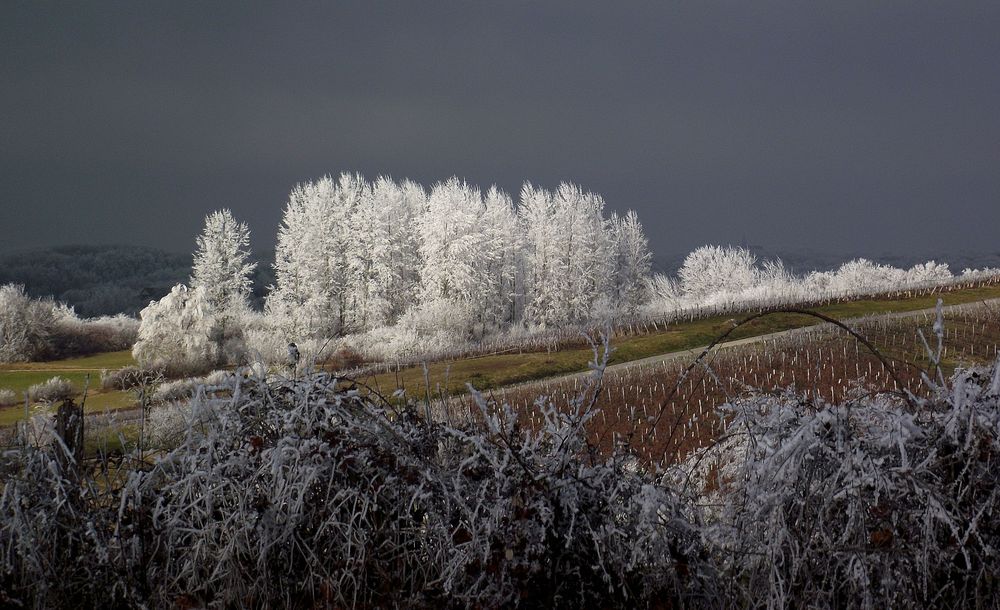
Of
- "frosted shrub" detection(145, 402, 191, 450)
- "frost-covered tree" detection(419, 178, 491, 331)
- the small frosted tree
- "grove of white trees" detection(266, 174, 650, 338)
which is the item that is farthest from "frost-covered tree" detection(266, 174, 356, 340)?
"frosted shrub" detection(145, 402, 191, 450)

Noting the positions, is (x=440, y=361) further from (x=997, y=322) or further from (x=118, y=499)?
(x=118, y=499)

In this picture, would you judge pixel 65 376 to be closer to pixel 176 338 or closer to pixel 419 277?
pixel 176 338

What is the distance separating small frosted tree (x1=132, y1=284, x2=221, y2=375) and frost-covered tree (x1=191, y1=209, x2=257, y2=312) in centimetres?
547

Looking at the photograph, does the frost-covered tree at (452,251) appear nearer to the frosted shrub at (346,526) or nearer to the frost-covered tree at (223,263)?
the frost-covered tree at (223,263)

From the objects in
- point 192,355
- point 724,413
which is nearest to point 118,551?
point 724,413

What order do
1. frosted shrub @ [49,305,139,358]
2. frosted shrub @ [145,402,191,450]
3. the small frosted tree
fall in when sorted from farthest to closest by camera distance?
frosted shrub @ [49,305,139,358] → the small frosted tree → frosted shrub @ [145,402,191,450]

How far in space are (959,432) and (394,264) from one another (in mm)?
33719

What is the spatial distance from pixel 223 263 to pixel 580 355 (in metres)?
19.2

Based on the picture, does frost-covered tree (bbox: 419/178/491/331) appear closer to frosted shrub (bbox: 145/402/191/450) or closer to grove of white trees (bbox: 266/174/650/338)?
grove of white trees (bbox: 266/174/650/338)

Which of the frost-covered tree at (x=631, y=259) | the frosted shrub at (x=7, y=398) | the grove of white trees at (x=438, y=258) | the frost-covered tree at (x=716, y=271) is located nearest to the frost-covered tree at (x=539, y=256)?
the grove of white trees at (x=438, y=258)

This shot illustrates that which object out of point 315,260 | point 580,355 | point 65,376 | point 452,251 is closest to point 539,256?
point 452,251

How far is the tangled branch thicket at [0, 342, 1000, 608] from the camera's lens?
2383 mm

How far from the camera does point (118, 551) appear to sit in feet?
9.50

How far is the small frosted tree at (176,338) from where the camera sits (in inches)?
897
